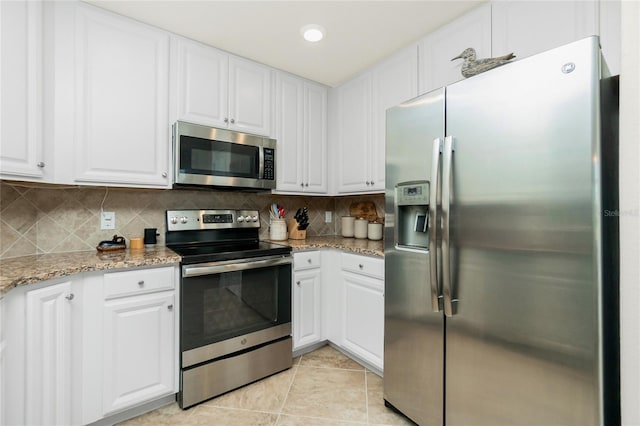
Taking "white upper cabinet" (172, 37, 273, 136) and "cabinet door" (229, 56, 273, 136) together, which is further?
"cabinet door" (229, 56, 273, 136)

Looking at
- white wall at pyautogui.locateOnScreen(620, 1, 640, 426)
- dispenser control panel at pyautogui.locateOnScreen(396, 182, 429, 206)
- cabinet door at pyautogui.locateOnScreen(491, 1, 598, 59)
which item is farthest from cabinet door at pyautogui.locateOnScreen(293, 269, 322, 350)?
cabinet door at pyautogui.locateOnScreen(491, 1, 598, 59)

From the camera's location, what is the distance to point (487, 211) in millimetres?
1208

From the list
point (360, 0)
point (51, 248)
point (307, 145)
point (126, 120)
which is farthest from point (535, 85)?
point (51, 248)

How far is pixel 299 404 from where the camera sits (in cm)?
177

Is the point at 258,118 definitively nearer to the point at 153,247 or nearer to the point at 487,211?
the point at 153,247

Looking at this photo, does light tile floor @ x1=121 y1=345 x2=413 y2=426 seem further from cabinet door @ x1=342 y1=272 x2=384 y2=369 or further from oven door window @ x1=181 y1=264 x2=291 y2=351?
oven door window @ x1=181 y1=264 x2=291 y2=351

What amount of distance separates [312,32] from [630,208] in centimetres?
182

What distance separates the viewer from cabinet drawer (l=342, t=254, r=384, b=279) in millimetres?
1964

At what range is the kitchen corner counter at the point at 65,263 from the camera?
1.22m

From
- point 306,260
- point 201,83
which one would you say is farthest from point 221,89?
point 306,260

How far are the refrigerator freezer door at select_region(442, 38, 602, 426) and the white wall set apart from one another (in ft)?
0.23

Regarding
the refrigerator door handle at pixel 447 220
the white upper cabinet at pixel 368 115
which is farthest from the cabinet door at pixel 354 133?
the refrigerator door handle at pixel 447 220

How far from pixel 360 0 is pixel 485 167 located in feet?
3.81

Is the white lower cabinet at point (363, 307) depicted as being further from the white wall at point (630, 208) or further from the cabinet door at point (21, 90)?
the cabinet door at point (21, 90)
